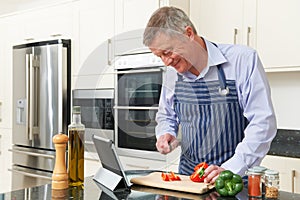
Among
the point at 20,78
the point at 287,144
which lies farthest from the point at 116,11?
the point at 287,144

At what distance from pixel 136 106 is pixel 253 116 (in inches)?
48.6

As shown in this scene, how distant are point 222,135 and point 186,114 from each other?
6.8 inches

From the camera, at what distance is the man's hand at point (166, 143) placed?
1467 millimetres

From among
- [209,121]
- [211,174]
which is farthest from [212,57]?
[211,174]

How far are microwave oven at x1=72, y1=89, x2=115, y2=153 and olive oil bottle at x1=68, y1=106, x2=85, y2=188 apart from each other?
2.18 feet

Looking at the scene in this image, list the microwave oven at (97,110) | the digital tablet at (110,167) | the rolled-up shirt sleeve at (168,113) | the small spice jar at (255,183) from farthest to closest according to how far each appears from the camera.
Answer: the microwave oven at (97,110), the rolled-up shirt sleeve at (168,113), the digital tablet at (110,167), the small spice jar at (255,183)

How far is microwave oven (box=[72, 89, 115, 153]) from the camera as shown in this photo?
7.07ft

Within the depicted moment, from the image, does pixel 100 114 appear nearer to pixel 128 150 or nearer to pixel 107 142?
pixel 128 150

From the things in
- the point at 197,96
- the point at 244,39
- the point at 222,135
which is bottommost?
the point at 222,135

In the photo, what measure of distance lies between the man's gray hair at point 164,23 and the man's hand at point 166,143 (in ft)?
1.20

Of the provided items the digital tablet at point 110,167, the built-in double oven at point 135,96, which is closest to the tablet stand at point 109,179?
the digital tablet at point 110,167

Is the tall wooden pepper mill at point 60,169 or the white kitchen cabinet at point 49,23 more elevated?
the white kitchen cabinet at point 49,23

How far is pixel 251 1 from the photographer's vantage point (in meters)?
2.71

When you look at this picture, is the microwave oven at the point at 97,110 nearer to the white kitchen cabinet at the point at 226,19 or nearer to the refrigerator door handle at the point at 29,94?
the refrigerator door handle at the point at 29,94
